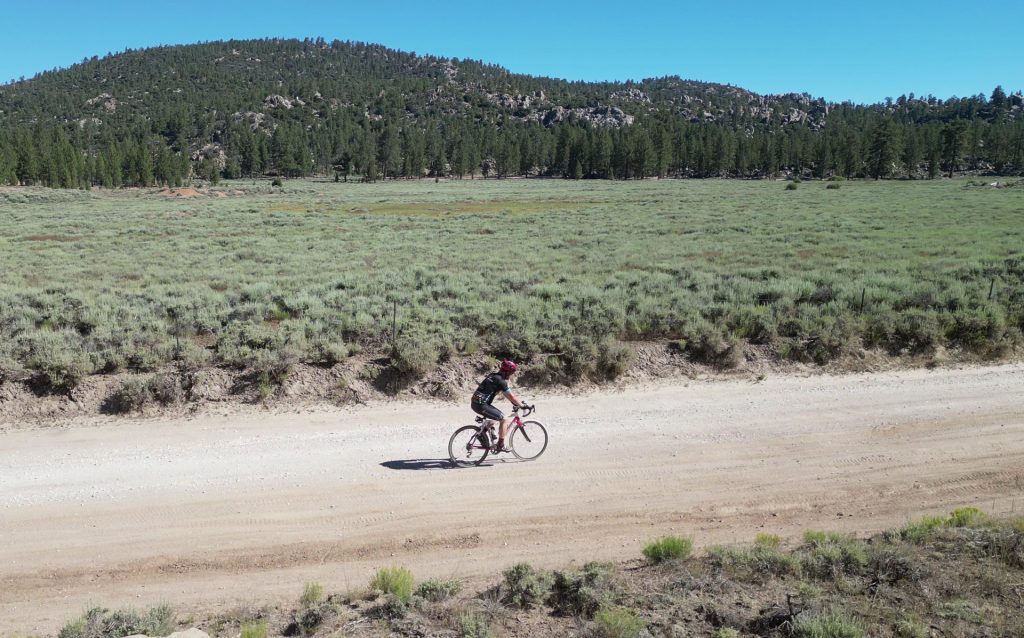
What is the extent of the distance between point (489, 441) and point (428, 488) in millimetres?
1333

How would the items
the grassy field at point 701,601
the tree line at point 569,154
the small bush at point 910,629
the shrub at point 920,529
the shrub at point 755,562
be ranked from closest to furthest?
1. the small bush at point 910,629
2. the grassy field at point 701,601
3. the shrub at point 755,562
4. the shrub at point 920,529
5. the tree line at point 569,154

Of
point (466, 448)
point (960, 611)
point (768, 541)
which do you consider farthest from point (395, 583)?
point (960, 611)

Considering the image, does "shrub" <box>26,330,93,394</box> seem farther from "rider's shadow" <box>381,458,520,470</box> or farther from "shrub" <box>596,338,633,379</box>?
"shrub" <box>596,338,633,379</box>

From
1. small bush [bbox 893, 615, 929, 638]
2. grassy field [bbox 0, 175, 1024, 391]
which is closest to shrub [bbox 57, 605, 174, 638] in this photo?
small bush [bbox 893, 615, 929, 638]

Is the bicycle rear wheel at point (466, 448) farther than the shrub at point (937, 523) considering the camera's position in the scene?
Yes

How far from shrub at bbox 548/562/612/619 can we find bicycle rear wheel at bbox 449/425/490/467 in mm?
3415

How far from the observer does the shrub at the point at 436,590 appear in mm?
6184

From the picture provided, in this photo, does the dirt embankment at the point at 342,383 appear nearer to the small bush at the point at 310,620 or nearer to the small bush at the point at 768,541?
the small bush at the point at 768,541

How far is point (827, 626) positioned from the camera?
17.1ft

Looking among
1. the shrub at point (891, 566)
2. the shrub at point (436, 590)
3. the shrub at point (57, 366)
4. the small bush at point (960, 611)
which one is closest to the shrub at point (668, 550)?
the shrub at point (891, 566)

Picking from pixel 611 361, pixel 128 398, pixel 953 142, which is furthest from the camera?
pixel 953 142

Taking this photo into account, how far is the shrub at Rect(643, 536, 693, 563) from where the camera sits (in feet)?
22.7

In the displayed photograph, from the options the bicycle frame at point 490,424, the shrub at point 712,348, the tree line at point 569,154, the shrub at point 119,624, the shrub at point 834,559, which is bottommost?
the shrub at point 119,624

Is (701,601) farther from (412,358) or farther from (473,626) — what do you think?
(412,358)
